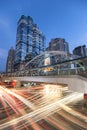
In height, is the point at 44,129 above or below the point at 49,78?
below

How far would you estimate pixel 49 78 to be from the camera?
2420 cm

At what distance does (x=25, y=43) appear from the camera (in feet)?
510

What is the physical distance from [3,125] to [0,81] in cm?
5175

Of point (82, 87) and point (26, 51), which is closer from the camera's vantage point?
point (82, 87)

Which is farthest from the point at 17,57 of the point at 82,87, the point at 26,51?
the point at 82,87

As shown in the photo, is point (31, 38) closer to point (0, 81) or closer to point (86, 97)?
point (0, 81)

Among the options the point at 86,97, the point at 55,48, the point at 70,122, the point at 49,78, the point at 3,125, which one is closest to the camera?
the point at 3,125

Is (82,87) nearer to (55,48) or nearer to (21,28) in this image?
(21,28)

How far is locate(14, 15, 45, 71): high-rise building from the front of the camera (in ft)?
477

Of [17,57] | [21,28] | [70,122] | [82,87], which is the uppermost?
[21,28]

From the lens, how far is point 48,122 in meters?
12.9

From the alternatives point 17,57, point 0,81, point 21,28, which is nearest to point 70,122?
point 0,81

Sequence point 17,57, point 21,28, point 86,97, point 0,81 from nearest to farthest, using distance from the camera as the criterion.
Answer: point 86,97 → point 0,81 → point 17,57 → point 21,28

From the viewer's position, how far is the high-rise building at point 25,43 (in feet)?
477
